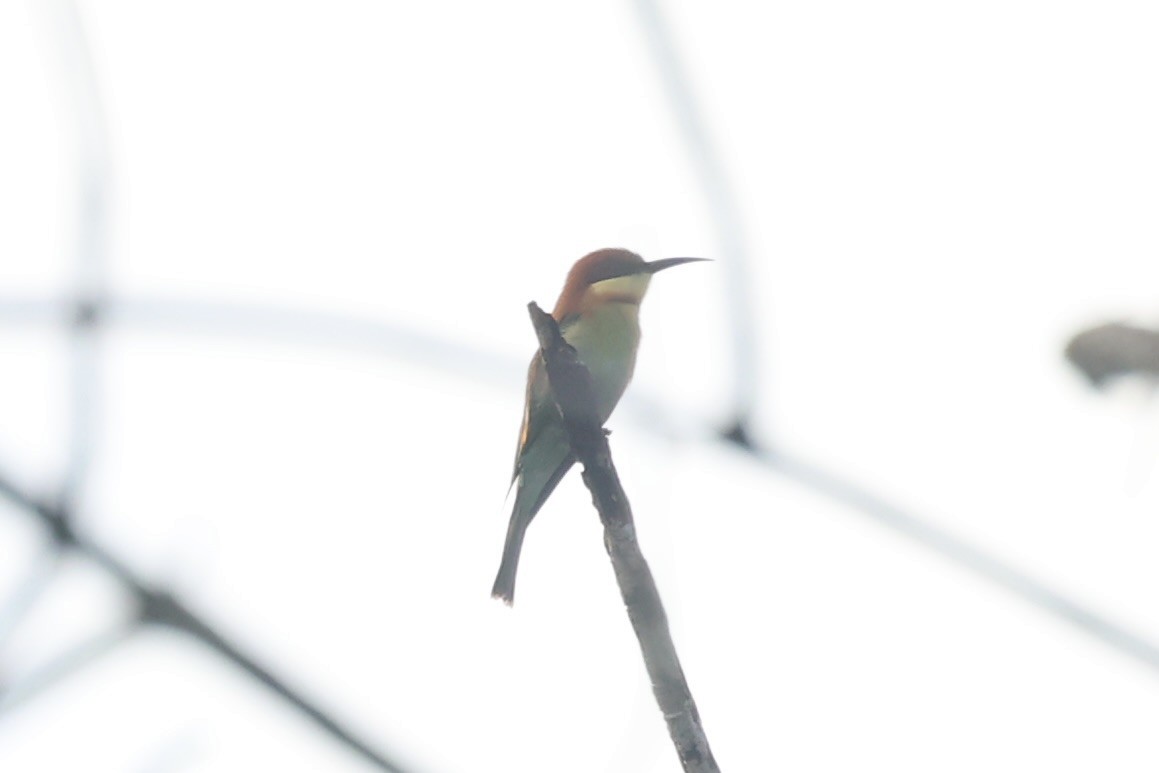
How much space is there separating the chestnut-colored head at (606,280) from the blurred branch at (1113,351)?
4602 mm

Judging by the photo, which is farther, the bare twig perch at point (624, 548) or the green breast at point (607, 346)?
the green breast at point (607, 346)

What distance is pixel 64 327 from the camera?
109 centimetres

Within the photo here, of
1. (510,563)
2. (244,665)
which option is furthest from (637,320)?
(244,665)

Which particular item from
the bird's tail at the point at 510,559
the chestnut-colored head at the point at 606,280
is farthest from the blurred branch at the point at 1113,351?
the chestnut-colored head at the point at 606,280

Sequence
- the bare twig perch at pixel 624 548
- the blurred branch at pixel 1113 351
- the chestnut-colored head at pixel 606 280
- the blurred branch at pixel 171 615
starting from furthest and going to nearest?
the chestnut-colored head at pixel 606 280 < the bare twig perch at pixel 624 548 < the blurred branch at pixel 171 615 < the blurred branch at pixel 1113 351

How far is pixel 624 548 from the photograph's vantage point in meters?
2.08

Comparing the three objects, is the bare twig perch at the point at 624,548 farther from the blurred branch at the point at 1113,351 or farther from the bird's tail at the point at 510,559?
Answer: the bird's tail at the point at 510,559

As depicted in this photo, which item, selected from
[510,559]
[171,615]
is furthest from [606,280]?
[171,615]

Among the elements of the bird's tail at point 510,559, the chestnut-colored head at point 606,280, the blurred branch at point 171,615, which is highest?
the chestnut-colored head at point 606,280

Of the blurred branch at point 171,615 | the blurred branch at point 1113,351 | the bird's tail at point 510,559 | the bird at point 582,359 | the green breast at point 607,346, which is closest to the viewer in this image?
the blurred branch at point 1113,351

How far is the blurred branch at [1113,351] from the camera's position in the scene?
1.31 feet

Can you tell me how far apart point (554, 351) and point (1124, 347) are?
2.06 m

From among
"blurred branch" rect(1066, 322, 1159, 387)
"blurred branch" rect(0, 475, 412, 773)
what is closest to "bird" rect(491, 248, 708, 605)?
"blurred branch" rect(0, 475, 412, 773)

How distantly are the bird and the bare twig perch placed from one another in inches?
72.3
